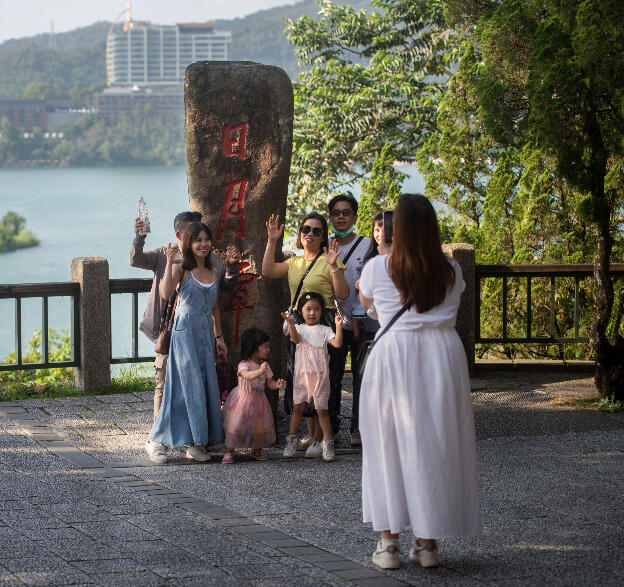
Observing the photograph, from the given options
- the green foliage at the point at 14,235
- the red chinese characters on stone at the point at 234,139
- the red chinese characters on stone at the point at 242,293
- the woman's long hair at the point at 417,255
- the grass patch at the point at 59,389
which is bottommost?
the green foliage at the point at 14,235

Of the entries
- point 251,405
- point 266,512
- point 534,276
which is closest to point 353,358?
point 251,405

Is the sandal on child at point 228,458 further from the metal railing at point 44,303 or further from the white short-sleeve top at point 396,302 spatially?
the metal railing at point 44,303

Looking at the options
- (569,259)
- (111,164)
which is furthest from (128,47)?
(569,259)

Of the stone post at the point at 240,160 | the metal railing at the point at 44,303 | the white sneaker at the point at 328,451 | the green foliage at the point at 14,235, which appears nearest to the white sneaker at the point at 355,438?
the white sneaker at the point at 328,451

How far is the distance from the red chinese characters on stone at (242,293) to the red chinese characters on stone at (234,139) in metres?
0.82

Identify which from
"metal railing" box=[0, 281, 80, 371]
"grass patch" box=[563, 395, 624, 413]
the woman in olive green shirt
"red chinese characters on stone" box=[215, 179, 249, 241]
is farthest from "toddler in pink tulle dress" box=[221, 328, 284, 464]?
"grass patch" box=[563, 395, 624, 413]

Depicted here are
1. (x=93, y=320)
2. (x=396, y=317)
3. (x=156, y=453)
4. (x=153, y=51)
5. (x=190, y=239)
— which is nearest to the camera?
(x=396, y=317)

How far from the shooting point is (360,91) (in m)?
17.4

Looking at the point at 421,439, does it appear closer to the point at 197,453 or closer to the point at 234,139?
the point at 197,453

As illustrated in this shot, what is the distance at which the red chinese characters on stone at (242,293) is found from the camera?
7.46 m

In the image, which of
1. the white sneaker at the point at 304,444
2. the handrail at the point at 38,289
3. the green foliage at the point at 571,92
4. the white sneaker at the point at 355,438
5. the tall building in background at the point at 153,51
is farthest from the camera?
the tall building in background at the point at 153,51

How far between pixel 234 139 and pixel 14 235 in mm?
62059

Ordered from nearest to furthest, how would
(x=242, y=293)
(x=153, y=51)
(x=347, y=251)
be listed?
(x=347, y=251)
(x=242, y=293)
(x=153, y=51)

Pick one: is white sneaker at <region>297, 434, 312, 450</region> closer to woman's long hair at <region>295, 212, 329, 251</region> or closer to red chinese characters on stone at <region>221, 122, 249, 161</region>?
woman's long hair at <region>295, 212, 329, 251</region>
